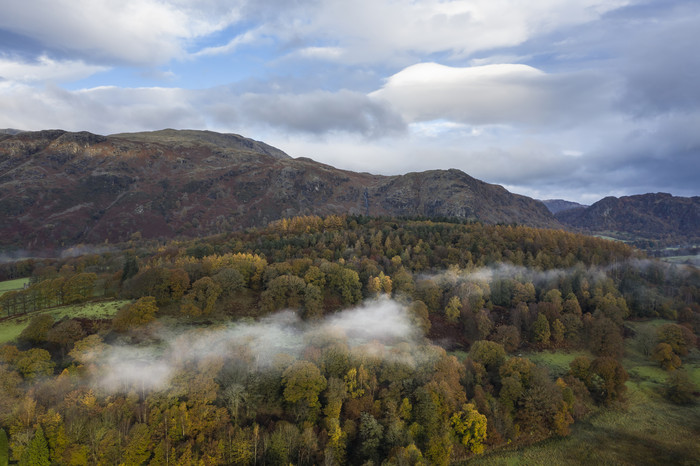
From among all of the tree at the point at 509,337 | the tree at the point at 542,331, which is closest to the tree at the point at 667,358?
the tree at the point at 542,331

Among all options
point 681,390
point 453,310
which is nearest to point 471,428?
point 453,310

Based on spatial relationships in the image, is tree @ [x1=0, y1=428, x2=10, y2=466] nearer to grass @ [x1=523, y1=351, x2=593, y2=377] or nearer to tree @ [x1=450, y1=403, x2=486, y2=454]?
tree @ [x1=450, y1=403, x2=486, y2=454]

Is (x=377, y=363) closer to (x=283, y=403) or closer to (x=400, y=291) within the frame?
(x=283, y=403)

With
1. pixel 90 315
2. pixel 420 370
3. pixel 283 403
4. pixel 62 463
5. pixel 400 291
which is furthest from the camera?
pixel 400 291

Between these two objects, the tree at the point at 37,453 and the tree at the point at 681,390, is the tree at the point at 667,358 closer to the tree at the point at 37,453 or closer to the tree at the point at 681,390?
the tree at the point at 681,390

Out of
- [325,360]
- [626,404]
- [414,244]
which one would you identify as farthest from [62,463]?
[414,244]

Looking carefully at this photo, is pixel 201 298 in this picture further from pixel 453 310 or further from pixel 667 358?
pixel 667 358
